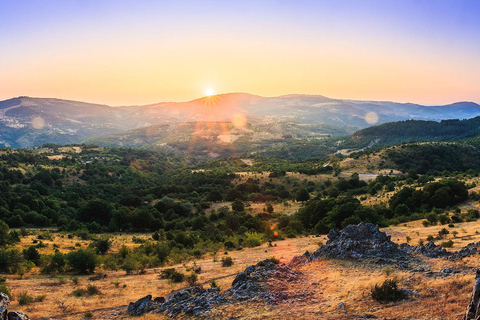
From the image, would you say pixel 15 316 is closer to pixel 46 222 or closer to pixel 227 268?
pixel 227 268

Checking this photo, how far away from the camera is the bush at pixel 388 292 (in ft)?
43.7

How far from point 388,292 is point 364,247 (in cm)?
607

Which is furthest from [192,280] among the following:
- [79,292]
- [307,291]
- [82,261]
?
[82,261]

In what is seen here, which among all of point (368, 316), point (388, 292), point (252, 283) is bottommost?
point (252, 283)

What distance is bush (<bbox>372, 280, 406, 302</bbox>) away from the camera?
13309 mm

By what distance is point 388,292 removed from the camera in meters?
13.5

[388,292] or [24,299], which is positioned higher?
[388,292]

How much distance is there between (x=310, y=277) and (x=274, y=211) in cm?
4187

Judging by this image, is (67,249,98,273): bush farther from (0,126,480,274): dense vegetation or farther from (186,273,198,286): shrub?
(186,273,198,286): shrub

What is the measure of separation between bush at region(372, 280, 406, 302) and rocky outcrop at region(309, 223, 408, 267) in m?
3.80

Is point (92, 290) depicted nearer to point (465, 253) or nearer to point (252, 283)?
point (252, 283)

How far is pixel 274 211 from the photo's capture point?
59.1m

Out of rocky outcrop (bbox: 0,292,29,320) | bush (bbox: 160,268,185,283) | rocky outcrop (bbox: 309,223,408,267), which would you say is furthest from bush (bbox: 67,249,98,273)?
rocky outcrop (bbox: 309,223,408,267)

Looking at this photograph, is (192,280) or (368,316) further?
(192,280)
